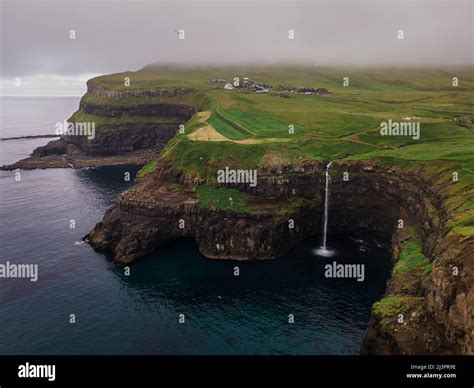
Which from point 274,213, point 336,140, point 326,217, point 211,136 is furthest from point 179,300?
point 336,140

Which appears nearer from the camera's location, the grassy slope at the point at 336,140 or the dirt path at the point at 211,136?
the grassy slope at the point at 336,140

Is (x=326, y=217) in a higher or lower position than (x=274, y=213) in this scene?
lower

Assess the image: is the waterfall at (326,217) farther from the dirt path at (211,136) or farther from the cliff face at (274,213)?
the dirt path at (211,136)

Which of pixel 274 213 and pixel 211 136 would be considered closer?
pixel 274 213

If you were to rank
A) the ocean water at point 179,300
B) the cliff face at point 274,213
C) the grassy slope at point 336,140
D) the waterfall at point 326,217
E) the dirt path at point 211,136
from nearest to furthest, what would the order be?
the ocean water at point 179,300 → the grassy slope at point 336,140 → the cliff face at point 274,213 → the waterfall at point 326,217 → the dirt path at point 211,136

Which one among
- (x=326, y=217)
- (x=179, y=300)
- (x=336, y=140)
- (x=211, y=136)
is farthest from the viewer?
(x=211, y=136)

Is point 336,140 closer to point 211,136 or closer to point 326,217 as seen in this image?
point 326,217

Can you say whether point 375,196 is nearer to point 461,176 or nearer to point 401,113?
point 461,176

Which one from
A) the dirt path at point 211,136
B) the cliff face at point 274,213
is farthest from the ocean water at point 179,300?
the dirt path at point 211,136
